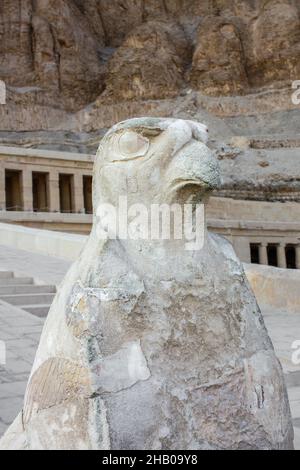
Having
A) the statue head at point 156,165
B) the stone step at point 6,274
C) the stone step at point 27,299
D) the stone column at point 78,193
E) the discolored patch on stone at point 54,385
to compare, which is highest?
the statue head at point 156,165

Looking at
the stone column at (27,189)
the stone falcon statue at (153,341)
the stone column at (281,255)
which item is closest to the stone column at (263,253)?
the stone column at (281,255)

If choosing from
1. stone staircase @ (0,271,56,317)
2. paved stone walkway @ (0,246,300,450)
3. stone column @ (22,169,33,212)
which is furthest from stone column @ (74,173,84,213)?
stone staircase @ (0,271,56,317)

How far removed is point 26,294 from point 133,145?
6.10 meters

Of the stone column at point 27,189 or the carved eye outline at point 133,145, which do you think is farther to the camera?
the stone column at point 27,189

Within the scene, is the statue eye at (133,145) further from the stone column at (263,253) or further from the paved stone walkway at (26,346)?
the stone column at (263,253)

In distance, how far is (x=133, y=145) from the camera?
2301mm

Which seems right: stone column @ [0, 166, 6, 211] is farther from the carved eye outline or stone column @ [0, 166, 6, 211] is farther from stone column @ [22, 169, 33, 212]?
the carved eye outline

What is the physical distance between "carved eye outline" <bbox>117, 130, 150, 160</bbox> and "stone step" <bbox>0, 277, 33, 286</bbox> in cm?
680

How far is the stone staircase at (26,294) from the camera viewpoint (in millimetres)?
7410

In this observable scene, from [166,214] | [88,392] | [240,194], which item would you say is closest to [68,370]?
[88,392]

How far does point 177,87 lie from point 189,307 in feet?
139

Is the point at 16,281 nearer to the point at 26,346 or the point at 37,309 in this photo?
the point at 37,309

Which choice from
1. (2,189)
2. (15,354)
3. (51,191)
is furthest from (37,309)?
(51,191)
